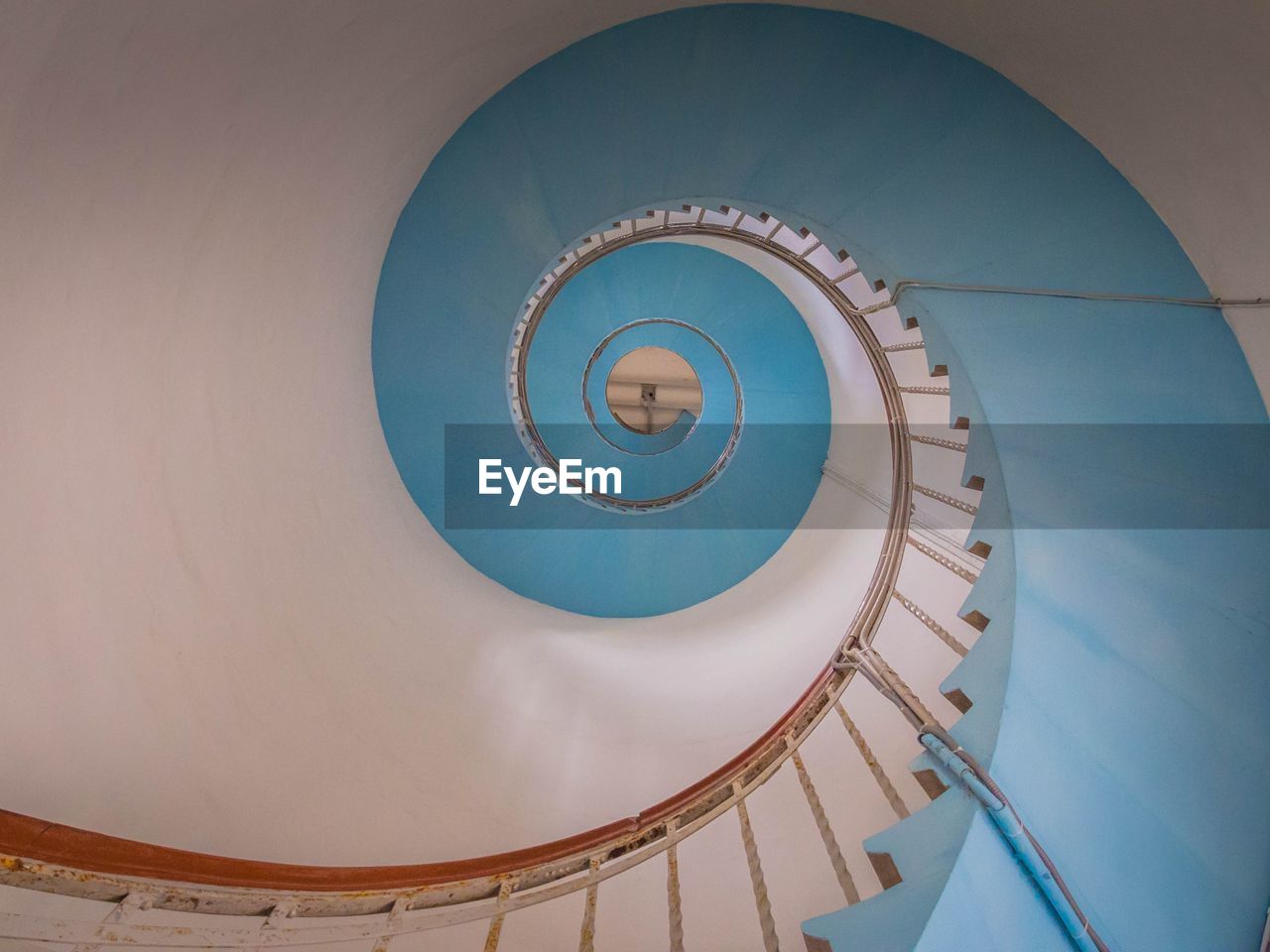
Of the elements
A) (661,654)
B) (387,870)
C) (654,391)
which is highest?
(654,391)

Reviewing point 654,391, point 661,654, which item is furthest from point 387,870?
point 654,391

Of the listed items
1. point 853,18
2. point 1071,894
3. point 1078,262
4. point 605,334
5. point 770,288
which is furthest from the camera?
point 605,334

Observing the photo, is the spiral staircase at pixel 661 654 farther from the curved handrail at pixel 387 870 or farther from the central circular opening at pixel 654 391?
the central circular opening at pixel 654 391

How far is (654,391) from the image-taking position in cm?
1100

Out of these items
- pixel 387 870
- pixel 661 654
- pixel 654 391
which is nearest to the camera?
pixel 387 870

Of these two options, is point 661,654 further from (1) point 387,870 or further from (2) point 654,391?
(2) point 654,391

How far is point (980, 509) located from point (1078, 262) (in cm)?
125

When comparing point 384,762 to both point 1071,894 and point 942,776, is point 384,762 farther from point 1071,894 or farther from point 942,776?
point 1071,894

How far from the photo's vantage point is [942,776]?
2.21 metres

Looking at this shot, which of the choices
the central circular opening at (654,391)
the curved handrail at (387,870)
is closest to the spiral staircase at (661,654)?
the curved handrail at (387,870)

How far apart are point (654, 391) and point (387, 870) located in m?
9.34

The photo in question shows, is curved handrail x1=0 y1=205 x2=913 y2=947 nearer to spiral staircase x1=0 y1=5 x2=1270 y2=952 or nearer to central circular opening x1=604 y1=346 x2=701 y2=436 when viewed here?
spiral staircase x1=0 y1=5 x2=1270 y2=952

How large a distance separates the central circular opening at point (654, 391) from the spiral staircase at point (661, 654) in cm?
516

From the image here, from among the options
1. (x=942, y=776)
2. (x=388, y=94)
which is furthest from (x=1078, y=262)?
(x=388, y=94)
